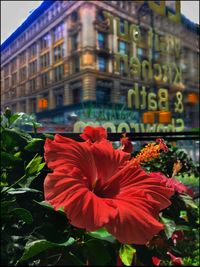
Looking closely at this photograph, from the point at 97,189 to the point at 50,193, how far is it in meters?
0.07

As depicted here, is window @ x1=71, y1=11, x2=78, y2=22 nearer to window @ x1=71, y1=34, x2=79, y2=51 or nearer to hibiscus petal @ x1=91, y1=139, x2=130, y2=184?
window @ x1=71, y1=34, x2=79, y2=51

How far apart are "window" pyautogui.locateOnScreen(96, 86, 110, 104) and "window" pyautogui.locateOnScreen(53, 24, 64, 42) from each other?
3.52 feet

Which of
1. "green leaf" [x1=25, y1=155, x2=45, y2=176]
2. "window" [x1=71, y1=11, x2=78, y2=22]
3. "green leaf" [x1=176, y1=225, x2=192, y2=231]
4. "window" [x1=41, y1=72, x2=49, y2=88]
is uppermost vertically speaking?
"window" [x1=71, y1=11, x2=78, y2=22]

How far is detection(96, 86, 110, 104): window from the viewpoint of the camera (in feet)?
19.0

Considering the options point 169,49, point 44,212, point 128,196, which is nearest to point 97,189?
point 128,196

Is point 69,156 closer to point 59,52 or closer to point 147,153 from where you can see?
point 147,153

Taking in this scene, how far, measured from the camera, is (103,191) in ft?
1.32

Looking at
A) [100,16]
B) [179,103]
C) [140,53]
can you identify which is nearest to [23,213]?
[100,16]

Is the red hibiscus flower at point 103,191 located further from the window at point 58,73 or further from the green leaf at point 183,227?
the window at point 58,73

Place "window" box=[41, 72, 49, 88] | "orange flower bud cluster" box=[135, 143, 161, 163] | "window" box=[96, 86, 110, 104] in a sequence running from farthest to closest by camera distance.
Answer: "window" box=[96, 86, 110, 104], "window" box=[41, 72, 49, 88], "orange flower bud cluster" box=[135, 143, 161, 163]

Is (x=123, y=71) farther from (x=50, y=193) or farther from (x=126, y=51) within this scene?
(x=50, y=193)

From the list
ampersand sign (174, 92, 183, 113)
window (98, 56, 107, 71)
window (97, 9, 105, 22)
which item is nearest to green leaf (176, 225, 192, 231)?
window (98, 56, 107, 71)

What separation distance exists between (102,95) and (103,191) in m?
5.58

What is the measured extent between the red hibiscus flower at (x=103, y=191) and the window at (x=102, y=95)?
5.32m
